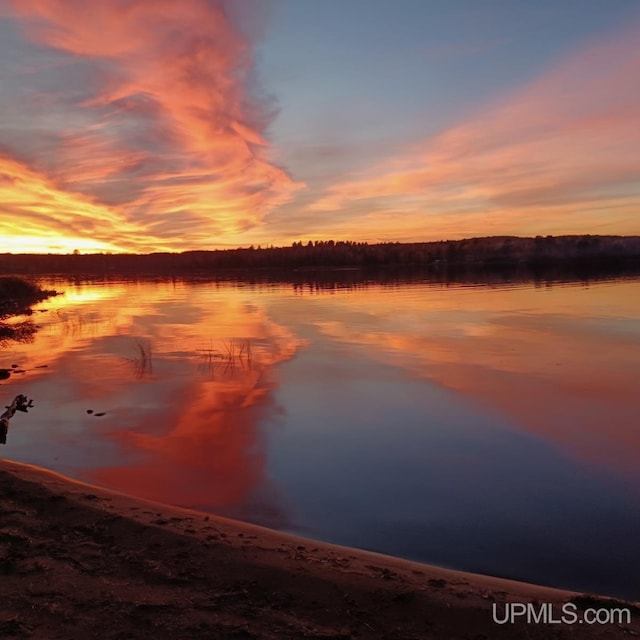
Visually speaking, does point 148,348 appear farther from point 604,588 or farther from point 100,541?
point 604,588

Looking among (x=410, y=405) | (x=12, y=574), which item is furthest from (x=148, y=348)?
(x=12, y=574)

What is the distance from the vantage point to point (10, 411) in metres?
15.0

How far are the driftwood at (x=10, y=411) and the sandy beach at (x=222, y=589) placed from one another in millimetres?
5723

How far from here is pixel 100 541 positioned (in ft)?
24.2

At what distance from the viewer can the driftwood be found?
13.3m

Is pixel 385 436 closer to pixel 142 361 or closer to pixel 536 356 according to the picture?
pixel 536 356

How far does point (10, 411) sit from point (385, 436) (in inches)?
417

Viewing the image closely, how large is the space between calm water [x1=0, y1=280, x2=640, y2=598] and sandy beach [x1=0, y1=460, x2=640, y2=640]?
1.30 meters

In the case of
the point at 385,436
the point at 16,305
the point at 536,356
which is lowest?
the point at 385,436

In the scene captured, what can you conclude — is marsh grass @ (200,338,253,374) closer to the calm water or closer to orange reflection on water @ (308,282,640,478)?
the calm water
